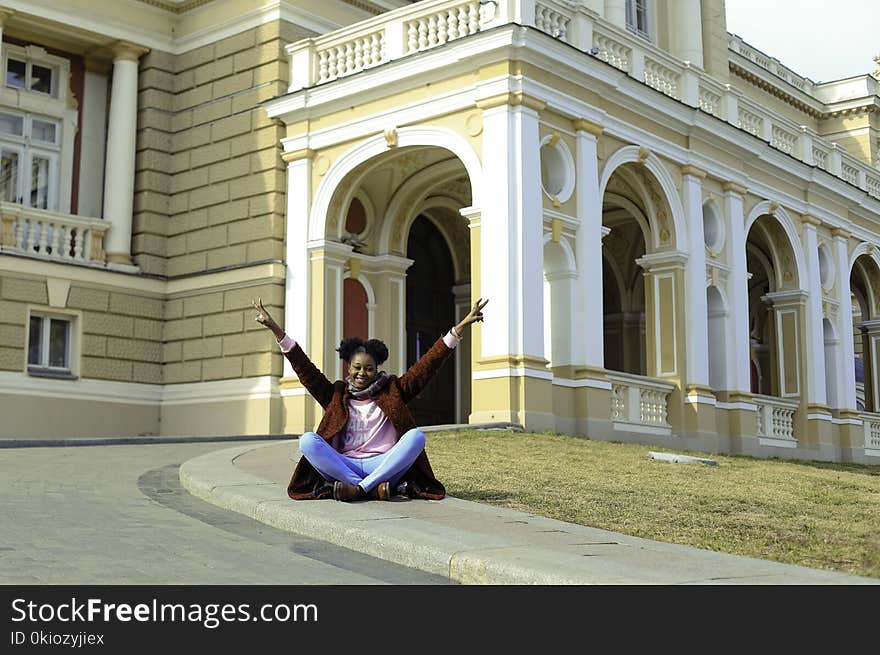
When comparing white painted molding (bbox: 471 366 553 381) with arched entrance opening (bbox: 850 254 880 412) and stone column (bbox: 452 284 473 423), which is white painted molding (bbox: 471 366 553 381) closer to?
stone column (bbox: 452 284 473 423)

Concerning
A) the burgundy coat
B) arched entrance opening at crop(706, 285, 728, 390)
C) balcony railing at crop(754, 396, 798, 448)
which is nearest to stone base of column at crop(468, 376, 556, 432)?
arched entrance opening at crop(706, 285, 728, 390)

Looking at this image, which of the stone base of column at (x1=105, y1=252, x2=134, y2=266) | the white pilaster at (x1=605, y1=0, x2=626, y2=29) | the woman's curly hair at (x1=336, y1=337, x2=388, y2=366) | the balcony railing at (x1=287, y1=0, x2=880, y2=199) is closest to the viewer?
the woman's curly hair at (x1=336, y1=337, x2=388, y2=366)

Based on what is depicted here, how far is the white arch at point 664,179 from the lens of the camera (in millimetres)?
21875

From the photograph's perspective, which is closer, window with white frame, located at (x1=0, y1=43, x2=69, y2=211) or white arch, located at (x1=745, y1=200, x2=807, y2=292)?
window with white frame, located at (x1=0, y1=43, x2=69, y2=211)

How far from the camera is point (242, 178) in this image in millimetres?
22625

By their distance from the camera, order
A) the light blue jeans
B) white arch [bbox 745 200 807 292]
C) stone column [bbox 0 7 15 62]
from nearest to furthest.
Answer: the light blue jeans, stone column [bbox 0 7 15 62], white arch [bbox 745 200 807 292]

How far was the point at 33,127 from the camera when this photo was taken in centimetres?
2292

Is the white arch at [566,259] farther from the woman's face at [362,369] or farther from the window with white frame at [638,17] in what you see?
the woman's face at [362,369]

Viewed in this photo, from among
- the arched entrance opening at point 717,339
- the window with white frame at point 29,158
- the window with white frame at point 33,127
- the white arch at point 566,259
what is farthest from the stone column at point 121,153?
the arched entrance opening at point 717,339

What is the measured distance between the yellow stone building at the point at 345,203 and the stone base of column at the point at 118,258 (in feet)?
→ 0.19

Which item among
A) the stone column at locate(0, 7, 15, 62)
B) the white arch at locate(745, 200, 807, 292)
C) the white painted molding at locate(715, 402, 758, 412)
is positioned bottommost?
the white painted molding at locate(715, 402, 758, 412)

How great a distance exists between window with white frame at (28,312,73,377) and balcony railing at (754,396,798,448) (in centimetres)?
1361

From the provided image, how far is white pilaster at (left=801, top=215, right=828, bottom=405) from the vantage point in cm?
2719
